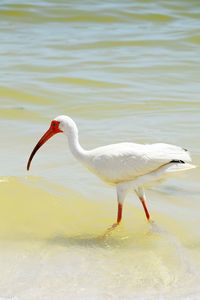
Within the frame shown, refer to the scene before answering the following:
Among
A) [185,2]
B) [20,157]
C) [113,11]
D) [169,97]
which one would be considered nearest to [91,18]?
[113,11]

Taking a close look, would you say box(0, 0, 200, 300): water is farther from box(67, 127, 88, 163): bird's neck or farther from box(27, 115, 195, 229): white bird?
box(67, 127, 88, 163): bird's neck

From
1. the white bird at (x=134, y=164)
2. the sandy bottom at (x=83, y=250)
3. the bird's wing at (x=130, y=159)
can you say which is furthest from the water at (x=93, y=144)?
the bird's wing at (x=130, y=159)

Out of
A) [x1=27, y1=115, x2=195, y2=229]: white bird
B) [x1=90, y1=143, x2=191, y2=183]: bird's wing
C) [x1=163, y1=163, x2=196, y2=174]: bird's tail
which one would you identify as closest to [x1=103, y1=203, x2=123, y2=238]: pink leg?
[x1=27, y1=115, x2=195, y2=229]: white bird

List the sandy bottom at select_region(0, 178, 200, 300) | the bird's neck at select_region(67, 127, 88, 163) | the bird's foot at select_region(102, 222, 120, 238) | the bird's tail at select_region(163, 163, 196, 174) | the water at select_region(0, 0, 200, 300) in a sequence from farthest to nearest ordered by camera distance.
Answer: the bird's neck at select_region(67, 127, 88, 163) < the bird's foot at select_region(102, 222, 120, 238) < the bird's tail at select_region(163, 163, 196, 174) < the water at select_region(0, 0, 200, 300) < the sandy bottom at select_region(0, 178, 200, 300)

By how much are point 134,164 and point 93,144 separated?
273 cm

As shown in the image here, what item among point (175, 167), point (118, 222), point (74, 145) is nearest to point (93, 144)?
point (74, 145)

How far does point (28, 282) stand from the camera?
579cm

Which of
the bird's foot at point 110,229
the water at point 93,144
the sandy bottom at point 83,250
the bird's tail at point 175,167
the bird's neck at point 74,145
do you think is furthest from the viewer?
the bird's neck at point 74,145

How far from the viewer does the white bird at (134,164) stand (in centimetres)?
681

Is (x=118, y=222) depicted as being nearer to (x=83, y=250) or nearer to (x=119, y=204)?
(x=119, y=204)

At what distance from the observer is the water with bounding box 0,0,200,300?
6.02 m

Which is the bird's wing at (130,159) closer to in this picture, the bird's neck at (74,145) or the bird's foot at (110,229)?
the bird's neck at (74,145)

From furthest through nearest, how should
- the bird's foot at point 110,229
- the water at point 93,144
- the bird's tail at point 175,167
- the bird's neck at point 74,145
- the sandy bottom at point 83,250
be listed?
the bird's neck at point 74,145 < the bird's foot at point 110,229 < the bird's tail at point 175,167 < the water at point 93,144 < the sandy bottom at point 83,250

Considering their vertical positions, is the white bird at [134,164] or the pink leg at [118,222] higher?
the white bird at [134,164]
